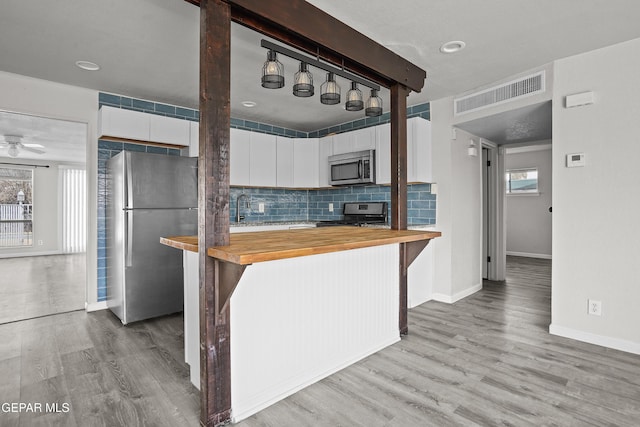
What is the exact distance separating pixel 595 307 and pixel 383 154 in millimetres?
2488

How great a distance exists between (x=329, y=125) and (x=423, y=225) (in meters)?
2.21

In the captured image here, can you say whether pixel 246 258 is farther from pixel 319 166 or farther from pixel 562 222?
pixel 319 166

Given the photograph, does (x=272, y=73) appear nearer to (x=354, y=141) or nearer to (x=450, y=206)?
(x=354, y=141)

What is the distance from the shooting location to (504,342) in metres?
2.75

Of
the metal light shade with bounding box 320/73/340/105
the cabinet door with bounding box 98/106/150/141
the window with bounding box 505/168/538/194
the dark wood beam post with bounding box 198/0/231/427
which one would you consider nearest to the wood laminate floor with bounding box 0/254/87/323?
the cabinet door with bounding box 98/106/150/141

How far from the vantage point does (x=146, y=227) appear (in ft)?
10.9

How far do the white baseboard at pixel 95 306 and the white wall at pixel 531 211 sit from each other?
714cm

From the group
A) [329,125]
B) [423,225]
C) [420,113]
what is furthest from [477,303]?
[329,125]

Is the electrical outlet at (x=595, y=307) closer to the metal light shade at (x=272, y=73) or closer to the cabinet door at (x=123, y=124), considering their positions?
the metal light shade at (x=272, y=73)

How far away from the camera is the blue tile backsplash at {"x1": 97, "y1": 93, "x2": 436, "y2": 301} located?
3693 mm

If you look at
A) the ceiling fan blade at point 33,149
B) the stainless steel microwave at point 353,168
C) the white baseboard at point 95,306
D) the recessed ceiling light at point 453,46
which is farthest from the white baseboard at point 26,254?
the recessed ceiling light at point 453,46

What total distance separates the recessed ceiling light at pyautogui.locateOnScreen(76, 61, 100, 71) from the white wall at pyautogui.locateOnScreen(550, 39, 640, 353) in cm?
398

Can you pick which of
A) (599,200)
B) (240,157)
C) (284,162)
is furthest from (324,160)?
(599,200)

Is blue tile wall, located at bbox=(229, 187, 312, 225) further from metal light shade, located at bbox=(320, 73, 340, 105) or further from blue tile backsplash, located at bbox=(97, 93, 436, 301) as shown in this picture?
metal light shade, located at bbox=(320, 73, 340, 105)
